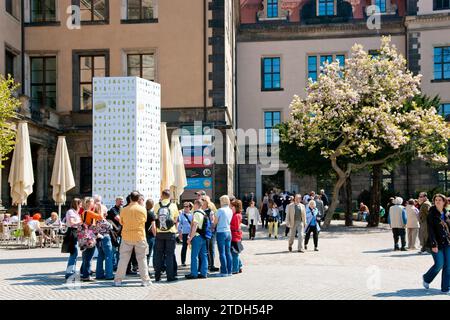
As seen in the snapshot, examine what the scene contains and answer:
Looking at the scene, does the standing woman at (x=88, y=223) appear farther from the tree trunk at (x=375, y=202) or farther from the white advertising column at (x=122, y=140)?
the tree trunk at (x=375, y=202)

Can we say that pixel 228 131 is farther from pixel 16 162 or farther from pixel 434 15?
pixel 434 15

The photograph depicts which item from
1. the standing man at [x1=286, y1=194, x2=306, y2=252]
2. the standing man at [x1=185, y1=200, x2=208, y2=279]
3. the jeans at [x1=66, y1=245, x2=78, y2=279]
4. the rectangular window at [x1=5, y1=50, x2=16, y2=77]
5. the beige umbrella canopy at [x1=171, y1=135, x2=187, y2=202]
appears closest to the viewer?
the jeans at [x1=66, y1=245, x2=78, y2=279]

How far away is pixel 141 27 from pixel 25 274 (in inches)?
A: 722

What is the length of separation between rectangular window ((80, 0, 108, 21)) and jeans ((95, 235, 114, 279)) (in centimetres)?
1914

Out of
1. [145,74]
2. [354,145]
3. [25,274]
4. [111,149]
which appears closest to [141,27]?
[145,74]

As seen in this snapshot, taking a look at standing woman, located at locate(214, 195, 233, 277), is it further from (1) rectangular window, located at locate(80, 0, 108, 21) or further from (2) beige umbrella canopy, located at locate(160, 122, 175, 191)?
(1) rectangular window, located at locate(80, 0, 108, 21)

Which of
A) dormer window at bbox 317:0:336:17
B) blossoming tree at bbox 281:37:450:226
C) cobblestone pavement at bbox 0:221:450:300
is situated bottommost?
cobblestone pavement at bbox 0:221:450:300

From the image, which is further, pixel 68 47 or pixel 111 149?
pixel 68 47

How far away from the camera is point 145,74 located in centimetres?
2902

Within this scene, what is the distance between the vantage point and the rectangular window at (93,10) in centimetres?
2914

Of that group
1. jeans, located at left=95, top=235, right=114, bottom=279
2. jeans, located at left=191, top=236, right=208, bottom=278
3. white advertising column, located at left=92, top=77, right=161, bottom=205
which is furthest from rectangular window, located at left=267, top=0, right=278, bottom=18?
jeans, located at left=95, top=235, right=114, bottom=279

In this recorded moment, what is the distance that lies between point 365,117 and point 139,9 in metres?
12.0

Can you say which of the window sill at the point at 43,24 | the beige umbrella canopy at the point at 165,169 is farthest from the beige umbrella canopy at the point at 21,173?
the window sill at the point at 43,24

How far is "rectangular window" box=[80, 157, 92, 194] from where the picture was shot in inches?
1137
